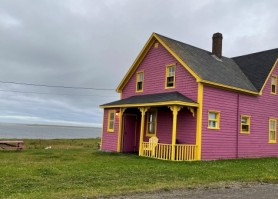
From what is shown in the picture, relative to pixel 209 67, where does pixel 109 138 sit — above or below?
below

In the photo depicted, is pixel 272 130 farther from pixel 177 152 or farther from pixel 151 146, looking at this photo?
pixel 151 146

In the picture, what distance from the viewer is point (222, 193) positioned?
29.3 feet

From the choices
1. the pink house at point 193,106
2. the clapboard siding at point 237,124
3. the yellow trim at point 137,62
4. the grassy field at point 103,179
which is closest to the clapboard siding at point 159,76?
the pink house at point 193,106

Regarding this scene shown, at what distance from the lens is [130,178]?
35.4 feet

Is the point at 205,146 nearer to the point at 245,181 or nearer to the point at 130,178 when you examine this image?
the point at 245,181

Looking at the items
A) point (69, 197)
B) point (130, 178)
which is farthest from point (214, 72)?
point (69, 197)

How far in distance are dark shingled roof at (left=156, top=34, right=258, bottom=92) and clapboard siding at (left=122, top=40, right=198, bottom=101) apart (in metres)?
0.53

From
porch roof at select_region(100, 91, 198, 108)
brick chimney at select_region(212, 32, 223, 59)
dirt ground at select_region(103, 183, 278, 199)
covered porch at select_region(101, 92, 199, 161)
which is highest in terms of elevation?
brick chimney at select_region(212, 32, 223, 59)

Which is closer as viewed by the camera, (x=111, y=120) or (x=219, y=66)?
(x=219, y=66)

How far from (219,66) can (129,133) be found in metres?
7.38

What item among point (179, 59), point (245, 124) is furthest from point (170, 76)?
point (245, 124)

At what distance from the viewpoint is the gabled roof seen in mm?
18719

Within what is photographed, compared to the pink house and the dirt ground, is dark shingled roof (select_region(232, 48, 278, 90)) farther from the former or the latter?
the dirt ground

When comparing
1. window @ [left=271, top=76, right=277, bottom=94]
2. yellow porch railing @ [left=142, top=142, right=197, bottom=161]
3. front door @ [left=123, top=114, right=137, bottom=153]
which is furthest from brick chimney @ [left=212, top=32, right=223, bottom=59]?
yellow porch railing @ [left=142, top=142, right=197, bottom=161]
